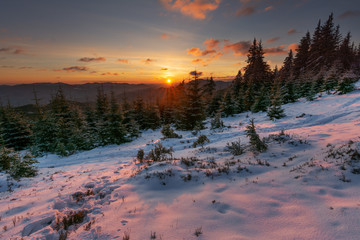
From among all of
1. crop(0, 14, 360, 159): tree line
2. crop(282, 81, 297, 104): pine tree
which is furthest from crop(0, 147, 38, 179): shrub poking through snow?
crop(282, 81, 297, 104): pine tree

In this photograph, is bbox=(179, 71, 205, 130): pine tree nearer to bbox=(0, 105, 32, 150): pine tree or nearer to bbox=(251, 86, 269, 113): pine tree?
bbox=(251, 86, 269, 113): pine tree

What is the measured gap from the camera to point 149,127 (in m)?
34.9

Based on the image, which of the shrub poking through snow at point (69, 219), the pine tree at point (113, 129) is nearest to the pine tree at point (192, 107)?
the pine tree at point (113, 129)

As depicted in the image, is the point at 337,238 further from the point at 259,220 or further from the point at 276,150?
the point at 276,150

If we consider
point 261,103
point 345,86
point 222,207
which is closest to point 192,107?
point 261,103

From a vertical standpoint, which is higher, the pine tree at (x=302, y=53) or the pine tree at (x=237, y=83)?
the pine tree at (x=302, y=53)

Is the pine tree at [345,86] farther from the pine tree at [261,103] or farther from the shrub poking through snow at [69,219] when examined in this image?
the shrub poking through snow at [69,219]

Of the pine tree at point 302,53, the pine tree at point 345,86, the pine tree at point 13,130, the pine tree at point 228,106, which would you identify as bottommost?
the pine tree at point 13,130

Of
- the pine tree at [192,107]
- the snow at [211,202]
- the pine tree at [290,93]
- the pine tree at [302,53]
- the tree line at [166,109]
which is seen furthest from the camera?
the pine tree at [302,53]

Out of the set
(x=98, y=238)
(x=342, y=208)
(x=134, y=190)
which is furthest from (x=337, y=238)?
(x=134, y=190)

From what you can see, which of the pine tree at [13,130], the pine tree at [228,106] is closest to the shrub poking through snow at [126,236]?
the pine tree at [228,106]

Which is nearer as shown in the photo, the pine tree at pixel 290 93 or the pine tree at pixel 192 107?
the pine tree at pixel 192 107

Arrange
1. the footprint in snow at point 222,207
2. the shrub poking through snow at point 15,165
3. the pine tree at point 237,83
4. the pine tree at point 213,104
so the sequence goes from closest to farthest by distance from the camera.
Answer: the footprint in snow at point 222,207 < the shrub poking through snow at point 15,165 < the pine tree at point 213,104 < the pine tree at point 237,83

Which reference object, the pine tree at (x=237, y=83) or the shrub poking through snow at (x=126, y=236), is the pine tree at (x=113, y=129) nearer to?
Result: the shrub poking through snow at (x=126, y=236)
